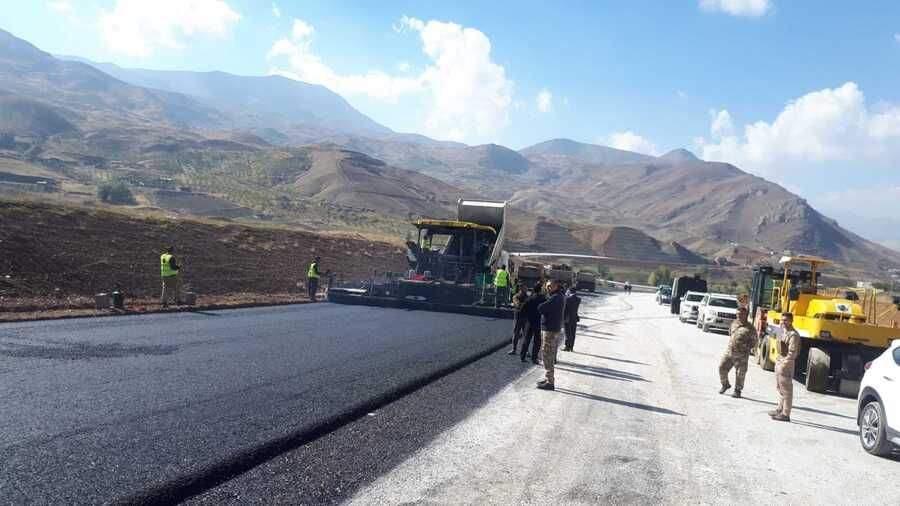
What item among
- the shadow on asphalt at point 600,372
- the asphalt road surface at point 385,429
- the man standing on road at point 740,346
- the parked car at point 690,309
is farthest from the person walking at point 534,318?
the parked car at point 690,309

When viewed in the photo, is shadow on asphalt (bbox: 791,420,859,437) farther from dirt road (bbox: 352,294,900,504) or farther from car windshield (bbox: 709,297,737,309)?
car windshield (bbox: 709,297,737,309)

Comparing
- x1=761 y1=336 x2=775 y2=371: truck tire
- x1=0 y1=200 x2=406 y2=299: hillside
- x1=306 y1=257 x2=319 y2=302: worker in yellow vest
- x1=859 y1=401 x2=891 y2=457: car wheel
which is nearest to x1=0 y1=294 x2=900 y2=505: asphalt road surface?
x1=859 y1=401 x2=891 y2=457: car wheel

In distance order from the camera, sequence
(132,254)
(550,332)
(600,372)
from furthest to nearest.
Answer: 1. (132,254)
2. (600,372)
3. (550,332)

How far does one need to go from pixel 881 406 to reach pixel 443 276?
15.5 meters

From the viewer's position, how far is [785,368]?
32.2 ft

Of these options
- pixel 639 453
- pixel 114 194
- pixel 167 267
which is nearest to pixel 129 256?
pixel 167 267

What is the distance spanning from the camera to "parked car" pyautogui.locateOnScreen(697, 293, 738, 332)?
25406mm

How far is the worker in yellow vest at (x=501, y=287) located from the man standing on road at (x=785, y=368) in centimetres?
1107

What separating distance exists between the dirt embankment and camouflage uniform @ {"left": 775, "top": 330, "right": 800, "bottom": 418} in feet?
48.8

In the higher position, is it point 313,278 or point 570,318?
point 570,318

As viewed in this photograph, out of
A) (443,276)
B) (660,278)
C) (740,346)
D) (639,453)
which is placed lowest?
(639,453)

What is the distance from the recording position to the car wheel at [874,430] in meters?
Answer: 7.78

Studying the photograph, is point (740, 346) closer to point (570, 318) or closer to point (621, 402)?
point (621, 402)

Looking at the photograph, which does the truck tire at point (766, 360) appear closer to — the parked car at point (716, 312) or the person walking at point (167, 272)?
the parked car at point (716, 312)
